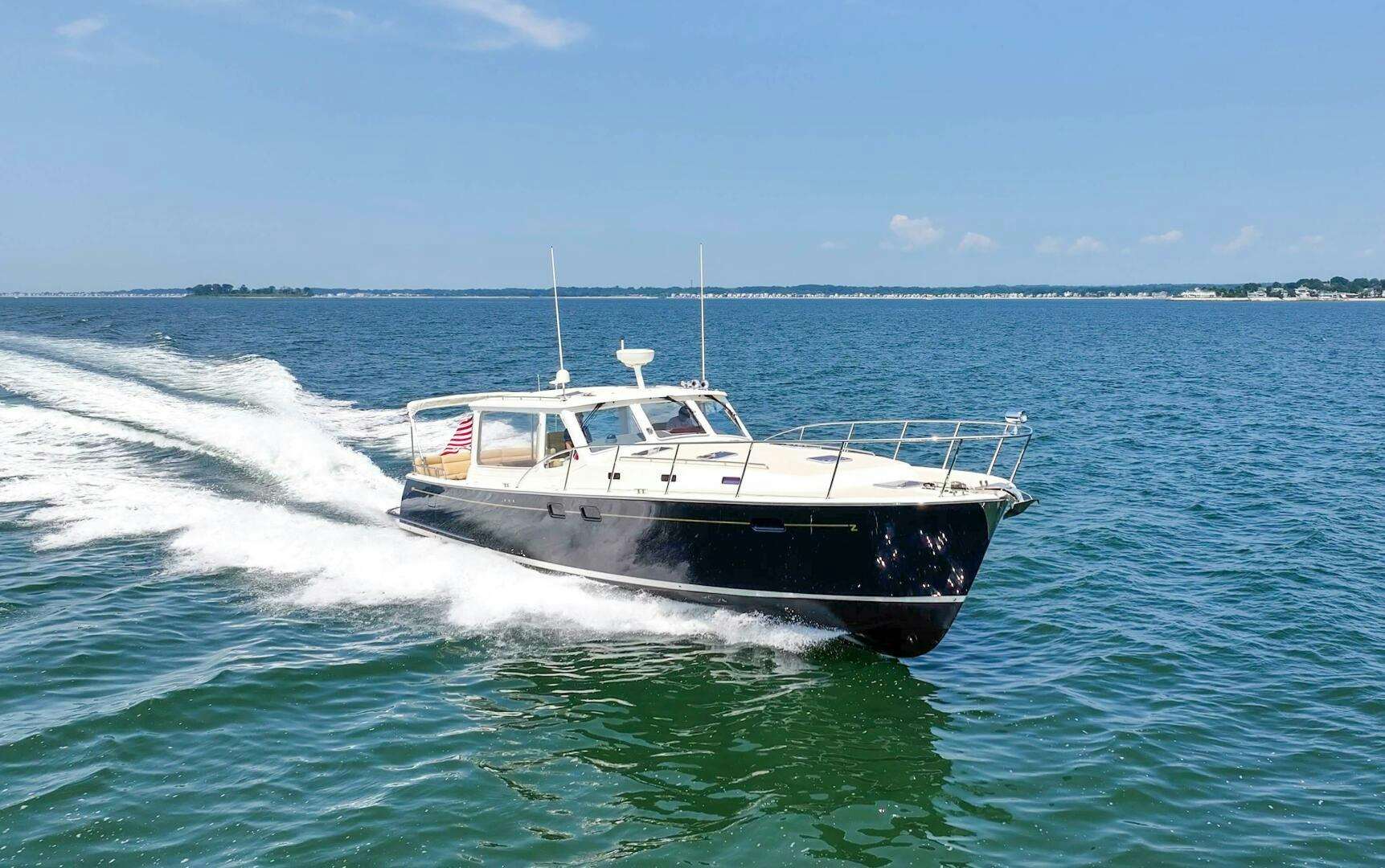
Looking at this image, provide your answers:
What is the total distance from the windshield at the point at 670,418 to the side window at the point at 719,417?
25cm

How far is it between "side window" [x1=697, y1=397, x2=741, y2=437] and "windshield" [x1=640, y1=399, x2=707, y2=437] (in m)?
0.25

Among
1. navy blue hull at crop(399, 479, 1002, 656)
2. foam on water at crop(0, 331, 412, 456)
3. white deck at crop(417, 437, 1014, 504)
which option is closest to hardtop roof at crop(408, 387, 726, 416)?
white deck at crop(417, 437, 1014, 504)

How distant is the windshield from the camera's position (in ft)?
45.0

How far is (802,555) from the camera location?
11.0 m

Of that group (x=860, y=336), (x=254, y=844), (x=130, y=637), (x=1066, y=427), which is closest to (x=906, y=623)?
(x=254, y=844)

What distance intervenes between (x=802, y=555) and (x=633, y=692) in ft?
8.04

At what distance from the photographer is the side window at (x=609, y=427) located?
529 inches

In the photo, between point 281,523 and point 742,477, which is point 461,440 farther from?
point 742,477

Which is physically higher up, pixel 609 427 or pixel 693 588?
pixel 609 427

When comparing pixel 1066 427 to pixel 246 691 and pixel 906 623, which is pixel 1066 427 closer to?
pixel 906 623

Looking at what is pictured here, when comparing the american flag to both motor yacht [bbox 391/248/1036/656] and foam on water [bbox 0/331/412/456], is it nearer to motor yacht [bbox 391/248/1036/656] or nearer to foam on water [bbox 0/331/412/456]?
motor yacht [bbox 391/248/1036/656]

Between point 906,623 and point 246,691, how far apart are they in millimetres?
7053

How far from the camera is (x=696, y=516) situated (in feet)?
37.5

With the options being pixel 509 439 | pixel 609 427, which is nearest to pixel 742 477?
pixel 609 427
